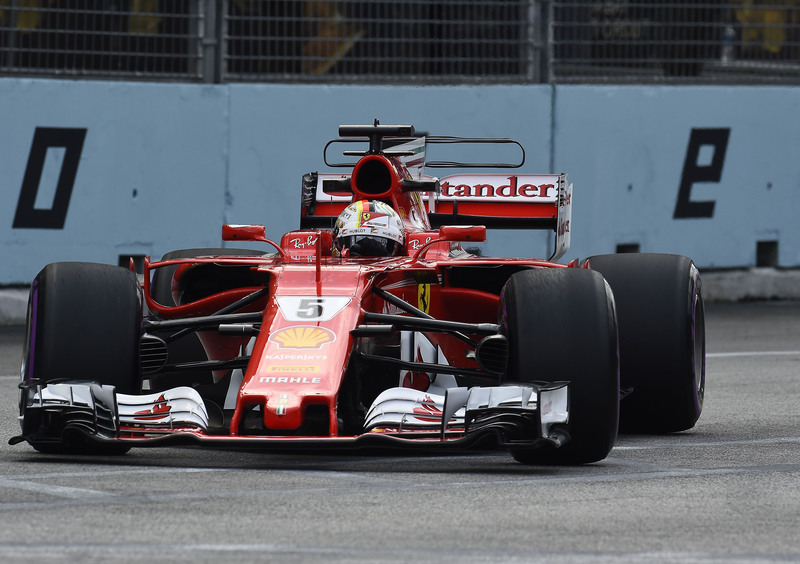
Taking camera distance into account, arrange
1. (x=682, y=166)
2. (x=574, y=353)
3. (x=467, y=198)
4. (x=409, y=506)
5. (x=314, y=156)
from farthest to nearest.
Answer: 1. (x=682, y=166)
2. (x=314, y=156)
3. (x=467, y=198)
4. (x=574, y=353)
5. (x=409, y=506)

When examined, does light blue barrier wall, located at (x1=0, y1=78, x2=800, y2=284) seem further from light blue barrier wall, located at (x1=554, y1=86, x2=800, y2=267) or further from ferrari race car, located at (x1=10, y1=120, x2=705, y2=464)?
ferrari race car, located at (x1=10, y1=120, x2=705, y2=464)

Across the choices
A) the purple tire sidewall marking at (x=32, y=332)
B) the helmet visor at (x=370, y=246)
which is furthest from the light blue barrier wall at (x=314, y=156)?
the purple tire sidewall marking at (x=32, y=332)

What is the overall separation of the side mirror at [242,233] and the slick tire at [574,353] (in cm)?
162

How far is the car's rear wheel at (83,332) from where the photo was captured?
21.9ft

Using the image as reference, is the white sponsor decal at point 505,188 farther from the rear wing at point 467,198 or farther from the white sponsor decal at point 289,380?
the white sponsor decal at point 289,380

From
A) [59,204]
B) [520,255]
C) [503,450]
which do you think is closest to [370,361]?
[503,450]

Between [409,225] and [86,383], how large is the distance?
8.61 ft

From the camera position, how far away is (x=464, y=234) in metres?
7.38

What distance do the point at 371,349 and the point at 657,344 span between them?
151 centimetres

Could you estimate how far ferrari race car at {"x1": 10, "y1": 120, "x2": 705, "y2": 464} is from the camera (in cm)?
625

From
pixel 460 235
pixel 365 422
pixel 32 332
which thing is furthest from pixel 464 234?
pixel 32 332

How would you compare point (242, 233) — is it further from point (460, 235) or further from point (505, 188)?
point (505, 188)

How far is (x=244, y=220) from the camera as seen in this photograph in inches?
532

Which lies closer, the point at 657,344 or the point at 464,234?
the point at 464,234
